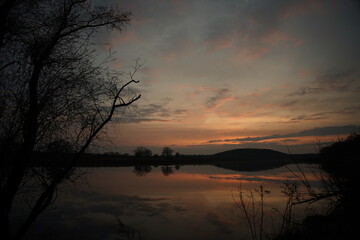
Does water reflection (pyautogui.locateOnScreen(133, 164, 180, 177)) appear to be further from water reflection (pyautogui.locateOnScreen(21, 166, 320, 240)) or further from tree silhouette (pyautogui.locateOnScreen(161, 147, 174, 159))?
tree silhouette (pyautogui.locateOnScreen(161, 147, 174, 159))

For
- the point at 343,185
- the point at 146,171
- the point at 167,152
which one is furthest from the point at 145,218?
the point at 167,152

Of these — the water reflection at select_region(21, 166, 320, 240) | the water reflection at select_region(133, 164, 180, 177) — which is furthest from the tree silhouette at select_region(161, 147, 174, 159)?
the water reflection at select_region(21, 166, 320, 240)

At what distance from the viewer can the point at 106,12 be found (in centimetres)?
542

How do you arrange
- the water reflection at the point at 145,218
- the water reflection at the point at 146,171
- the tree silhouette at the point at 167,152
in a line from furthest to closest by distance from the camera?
the tree silhouette at the point at 167,152
the water reflection at the point at 146,171
the water reflection at the point at 145,218

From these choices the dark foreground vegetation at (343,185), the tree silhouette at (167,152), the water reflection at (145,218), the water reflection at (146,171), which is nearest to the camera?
the dark foreground vegetation at (343,185)

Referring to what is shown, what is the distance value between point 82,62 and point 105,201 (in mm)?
15723

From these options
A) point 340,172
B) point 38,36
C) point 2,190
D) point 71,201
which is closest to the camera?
point 340,172

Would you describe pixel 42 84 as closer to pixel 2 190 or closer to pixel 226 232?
pixel 2 190

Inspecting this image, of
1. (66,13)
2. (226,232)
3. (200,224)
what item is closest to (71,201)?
(200,224)

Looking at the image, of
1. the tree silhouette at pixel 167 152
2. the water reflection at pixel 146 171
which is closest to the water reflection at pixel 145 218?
the water reflection at pixel 146 171

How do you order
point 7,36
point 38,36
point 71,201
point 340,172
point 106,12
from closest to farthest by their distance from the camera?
1. point 340,172
2. point 7,36
3. point 38,36
4. point 106,12
5. point 71,201

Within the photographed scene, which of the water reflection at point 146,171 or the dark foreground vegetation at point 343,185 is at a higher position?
the dark foreground vegetation at point 343,185

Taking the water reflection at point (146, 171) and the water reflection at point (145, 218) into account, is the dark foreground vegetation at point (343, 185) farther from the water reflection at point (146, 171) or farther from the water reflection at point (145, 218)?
the water reflection at point (146, 171)

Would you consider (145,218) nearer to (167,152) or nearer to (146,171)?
(146,171)
